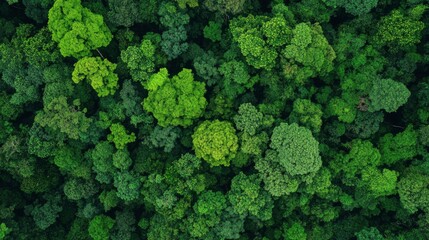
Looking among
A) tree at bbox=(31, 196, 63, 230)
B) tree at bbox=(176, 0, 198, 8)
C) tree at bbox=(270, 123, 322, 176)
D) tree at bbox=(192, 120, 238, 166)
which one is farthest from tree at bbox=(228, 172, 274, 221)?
tree at bbox=(31, 196, 63, 230)

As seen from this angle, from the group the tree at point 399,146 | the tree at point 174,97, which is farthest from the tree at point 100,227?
the tree at point 399,146

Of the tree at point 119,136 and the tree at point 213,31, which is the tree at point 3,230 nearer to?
the tree at point 119,136

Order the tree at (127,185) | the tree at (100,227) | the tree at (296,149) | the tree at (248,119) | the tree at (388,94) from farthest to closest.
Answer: the tree at (100,227)
the tree at (127,185)
the tree at (248,119)
the tree at (388,94)
the tree at (296,149)

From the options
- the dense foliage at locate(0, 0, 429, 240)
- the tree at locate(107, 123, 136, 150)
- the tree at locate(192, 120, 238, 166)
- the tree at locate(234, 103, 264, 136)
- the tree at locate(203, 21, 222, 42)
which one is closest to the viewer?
the tree at locate(192, 120, 238, 166)

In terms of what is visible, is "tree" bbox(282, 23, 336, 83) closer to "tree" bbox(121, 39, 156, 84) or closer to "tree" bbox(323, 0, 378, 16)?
"tree" bbox(323, 0, 378, 16)

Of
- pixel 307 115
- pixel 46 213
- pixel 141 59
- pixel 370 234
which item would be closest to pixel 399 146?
pixel 370 234

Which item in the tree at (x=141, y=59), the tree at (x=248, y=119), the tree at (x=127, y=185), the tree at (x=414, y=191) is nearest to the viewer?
the tree at (x=414, y=191)

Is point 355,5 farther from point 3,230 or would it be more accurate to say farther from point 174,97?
point 3,230
